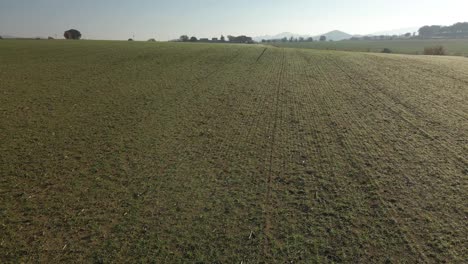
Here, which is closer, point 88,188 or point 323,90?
point 88,188

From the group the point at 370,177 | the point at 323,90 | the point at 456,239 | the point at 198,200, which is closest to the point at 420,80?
the point at 323,90

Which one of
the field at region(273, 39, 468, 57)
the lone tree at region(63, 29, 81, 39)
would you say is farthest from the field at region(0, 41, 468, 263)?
the lone tree at region(63, 29, 81, 39)

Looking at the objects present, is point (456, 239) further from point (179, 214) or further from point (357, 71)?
point (357, 71)

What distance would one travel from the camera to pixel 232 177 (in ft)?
25.1

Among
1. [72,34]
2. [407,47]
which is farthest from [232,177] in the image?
[72,34]

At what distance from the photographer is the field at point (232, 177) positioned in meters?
5.34

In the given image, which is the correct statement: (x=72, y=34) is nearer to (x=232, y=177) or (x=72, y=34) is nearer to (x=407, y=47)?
(x=407, y=47)

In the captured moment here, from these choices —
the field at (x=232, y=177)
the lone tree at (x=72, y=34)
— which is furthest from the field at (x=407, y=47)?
the lone tree at (x=72, y=34)

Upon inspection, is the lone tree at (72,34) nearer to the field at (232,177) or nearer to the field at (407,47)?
the field at (407,47)

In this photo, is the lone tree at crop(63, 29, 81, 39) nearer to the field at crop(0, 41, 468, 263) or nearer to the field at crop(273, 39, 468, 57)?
the field at crop(273, 39, 468, 57)

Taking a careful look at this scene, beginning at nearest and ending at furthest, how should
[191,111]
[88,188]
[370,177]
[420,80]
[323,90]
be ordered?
1. [88,188]
2. [370,177]
3. [191,111]
4. [323,90]
5. [420,80]

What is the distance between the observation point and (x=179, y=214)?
20.3 feet

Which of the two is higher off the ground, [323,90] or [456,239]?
[323,90]

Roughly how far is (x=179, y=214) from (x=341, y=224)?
3445 millimetres
